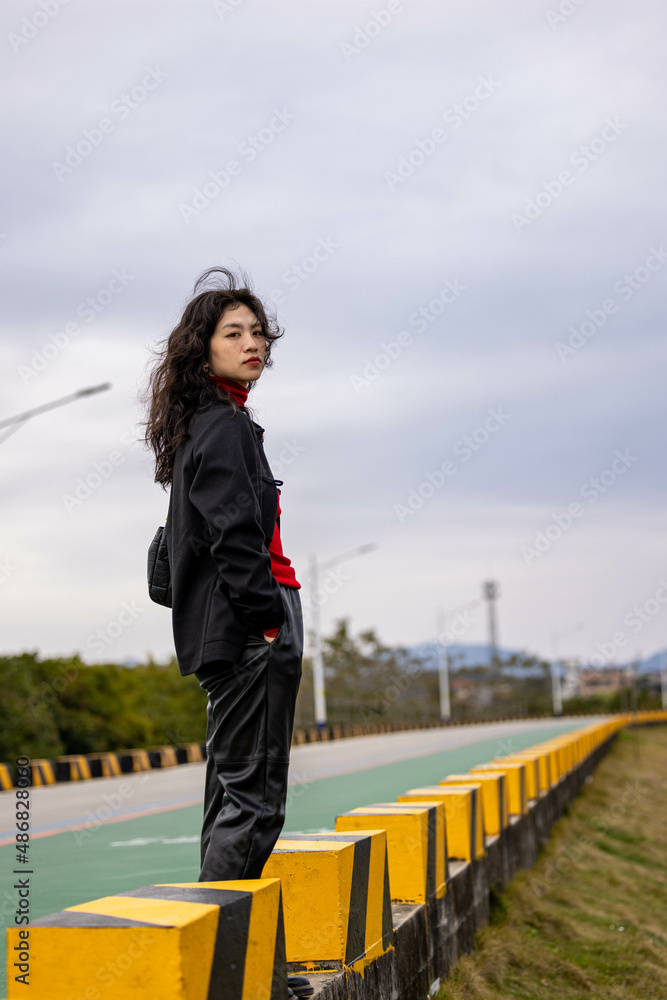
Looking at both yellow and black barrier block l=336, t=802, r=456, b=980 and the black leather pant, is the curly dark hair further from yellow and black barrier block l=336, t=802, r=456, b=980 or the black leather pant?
yellow and black barrier block l=336, t=802, r=456, b=980

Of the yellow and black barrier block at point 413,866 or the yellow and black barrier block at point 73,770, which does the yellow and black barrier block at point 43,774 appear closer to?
the yellow and black barrier block at point 73,770

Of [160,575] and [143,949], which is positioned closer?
[143,949]

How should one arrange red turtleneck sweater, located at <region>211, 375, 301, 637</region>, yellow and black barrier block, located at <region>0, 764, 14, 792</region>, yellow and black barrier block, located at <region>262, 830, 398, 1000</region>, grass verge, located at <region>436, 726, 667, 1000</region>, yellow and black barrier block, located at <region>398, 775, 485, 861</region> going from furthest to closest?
yellow and black barrier block, located at <region>0, 764, 14, 792</region> → yellow and black barrier block, located at <region>398, 775, 485, 861</region> → grass verge, located at <region>436, 726, 667, 1000</region> → yellow and black barrier block, located at <region>262, 830, 398, 1000</region> → red turtleneck sweater, located at <region>211, 375, 301, 637</region>

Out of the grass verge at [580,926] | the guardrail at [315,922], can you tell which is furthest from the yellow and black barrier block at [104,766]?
the guardrail at [315,922]

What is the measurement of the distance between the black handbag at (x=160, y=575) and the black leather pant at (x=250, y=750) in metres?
0.38

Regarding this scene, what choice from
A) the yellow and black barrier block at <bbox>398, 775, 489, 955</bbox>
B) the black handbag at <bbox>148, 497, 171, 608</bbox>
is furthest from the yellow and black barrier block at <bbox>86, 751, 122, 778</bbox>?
the black handbag at <bbox>148, 497, 171, 608</bbox>

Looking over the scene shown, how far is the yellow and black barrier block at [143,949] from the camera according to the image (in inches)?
105

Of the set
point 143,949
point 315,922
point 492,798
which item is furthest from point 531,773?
point 143,949

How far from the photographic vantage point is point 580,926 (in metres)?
8.34

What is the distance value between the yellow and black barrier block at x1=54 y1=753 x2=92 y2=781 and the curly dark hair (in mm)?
18346

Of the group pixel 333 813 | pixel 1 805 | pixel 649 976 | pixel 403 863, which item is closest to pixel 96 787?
pixel 1 805

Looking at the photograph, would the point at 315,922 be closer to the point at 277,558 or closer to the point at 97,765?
the point at 277,558

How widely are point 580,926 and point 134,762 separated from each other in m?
16.6

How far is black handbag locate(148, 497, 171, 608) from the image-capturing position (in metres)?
3.79
